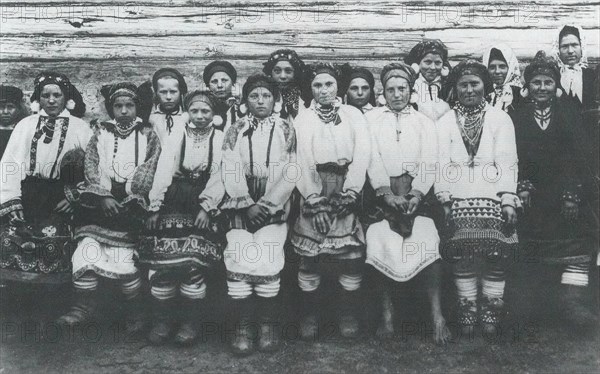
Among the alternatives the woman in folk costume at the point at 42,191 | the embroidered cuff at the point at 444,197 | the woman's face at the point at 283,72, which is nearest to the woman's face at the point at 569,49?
the embroidered cuff at the point at 444,197

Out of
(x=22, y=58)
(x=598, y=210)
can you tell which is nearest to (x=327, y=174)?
(x=598, y=210)

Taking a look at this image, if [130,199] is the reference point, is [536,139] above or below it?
above

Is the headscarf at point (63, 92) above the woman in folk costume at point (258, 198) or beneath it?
above

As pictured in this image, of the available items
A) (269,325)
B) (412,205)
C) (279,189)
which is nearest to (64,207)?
(279,189)

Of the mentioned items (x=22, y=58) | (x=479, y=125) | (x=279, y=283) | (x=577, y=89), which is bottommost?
(x=279, y=283)

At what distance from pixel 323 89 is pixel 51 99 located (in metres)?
1.78

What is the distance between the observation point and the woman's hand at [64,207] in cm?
347

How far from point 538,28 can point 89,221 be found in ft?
10.6

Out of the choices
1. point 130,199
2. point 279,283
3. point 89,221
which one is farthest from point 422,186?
point 89,221

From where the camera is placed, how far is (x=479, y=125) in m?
3.52

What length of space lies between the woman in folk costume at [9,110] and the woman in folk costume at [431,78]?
2597mm

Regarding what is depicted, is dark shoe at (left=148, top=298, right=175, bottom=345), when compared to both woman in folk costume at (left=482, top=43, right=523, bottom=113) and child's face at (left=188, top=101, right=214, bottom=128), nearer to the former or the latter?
child's face at (left=188, top=101, right=214, bottom=128)

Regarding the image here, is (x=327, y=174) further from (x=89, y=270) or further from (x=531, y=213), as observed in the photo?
(x=89, y=270)

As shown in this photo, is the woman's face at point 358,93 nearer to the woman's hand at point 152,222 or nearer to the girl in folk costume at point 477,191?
the girl in folk costume at point 477,191
